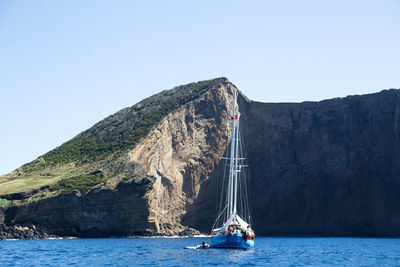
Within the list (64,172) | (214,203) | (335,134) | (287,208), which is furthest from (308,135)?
(64,172)

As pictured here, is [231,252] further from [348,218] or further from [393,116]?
[393,116]

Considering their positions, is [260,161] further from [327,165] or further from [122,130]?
[122,130]

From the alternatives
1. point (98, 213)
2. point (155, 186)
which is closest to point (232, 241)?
point (98, 213)

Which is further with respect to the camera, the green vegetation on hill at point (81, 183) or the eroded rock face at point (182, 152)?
the eroded rock face at point (182, 152)

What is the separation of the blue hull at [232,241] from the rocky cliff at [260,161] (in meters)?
31.6

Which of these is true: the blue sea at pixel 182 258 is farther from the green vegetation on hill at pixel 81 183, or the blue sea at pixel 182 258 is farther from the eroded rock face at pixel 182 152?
the eroded rock face at pixel 182 152

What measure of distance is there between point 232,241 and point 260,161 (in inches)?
2313

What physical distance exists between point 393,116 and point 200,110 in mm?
40236

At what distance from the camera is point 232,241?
6400 centimetres

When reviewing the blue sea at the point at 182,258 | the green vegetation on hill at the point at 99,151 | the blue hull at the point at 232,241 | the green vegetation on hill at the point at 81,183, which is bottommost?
the blue sea at the point at 182,258

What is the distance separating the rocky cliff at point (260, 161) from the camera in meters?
106

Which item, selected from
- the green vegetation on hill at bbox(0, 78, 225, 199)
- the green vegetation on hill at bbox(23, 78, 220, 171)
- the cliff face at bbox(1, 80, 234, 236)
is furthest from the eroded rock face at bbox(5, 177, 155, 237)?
the green vegetation on hill at bbox(23, 78, 220, 171)

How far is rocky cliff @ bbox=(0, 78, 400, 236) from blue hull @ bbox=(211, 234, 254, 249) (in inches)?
1245

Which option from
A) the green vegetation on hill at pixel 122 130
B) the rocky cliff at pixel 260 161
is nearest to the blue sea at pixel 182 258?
the rocky cliff at pixel 260 161
